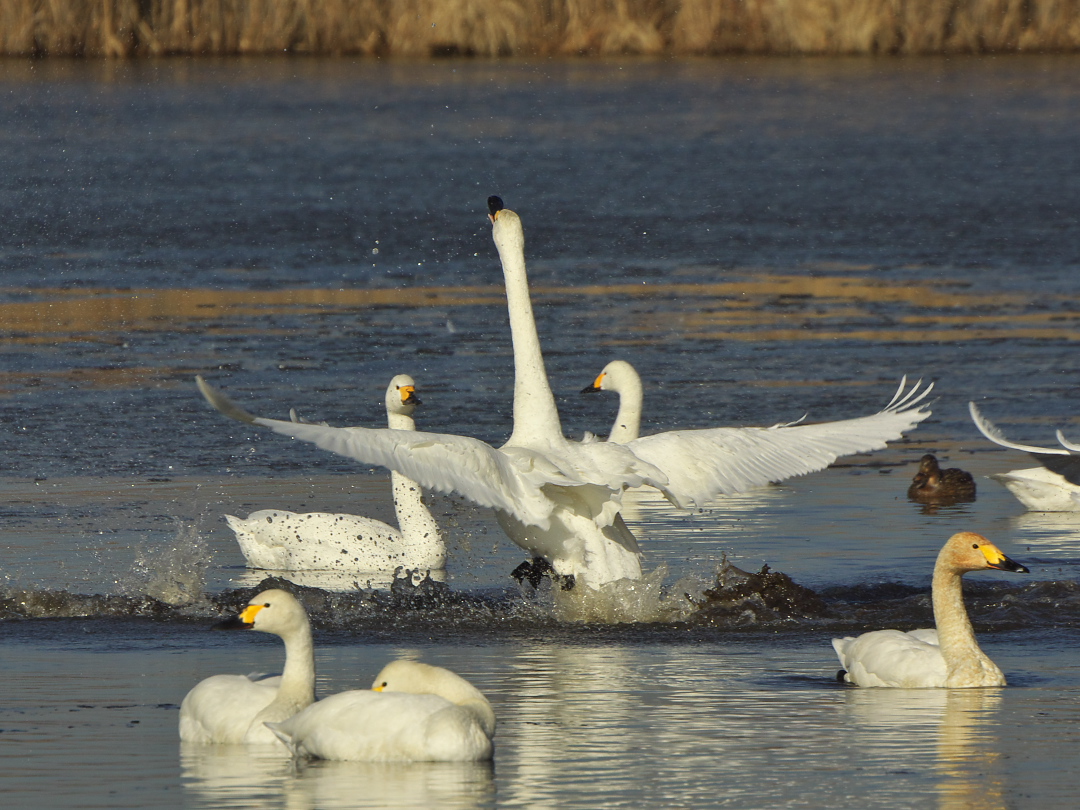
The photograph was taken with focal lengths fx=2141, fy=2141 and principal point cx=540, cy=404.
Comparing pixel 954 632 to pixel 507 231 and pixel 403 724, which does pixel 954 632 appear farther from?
pixel 507 231

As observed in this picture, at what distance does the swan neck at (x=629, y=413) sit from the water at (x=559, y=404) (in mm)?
840

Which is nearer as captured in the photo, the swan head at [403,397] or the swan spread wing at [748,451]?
the swan spread wing at [748,451]

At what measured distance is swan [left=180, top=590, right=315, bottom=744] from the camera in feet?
21.5

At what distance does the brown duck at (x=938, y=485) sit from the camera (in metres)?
11.3

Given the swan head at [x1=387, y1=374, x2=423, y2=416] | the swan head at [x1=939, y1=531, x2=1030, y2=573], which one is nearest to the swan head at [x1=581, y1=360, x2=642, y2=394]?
the swan head at [x1=387, y1=374, x2=423, y2=416]

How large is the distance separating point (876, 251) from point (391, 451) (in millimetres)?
14653

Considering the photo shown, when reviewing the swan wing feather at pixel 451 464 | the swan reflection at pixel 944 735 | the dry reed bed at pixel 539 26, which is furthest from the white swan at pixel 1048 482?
the dry reed bed at pixel 539 26

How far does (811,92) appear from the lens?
4375 cm

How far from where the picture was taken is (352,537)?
1014cm

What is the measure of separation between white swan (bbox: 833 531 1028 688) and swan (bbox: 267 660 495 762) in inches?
69.4

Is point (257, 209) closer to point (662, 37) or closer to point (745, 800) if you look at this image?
point (662, 37)

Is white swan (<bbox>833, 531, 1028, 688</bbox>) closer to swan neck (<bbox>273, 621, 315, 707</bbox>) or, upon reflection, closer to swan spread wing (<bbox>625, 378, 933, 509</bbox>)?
swan spread wing (<bbox>625, 378, 933, 509</bbox>)

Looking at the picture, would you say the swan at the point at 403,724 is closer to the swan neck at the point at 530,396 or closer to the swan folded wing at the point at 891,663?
the swan folded wing at the point at 891,663

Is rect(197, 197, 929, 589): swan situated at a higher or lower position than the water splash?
higher
